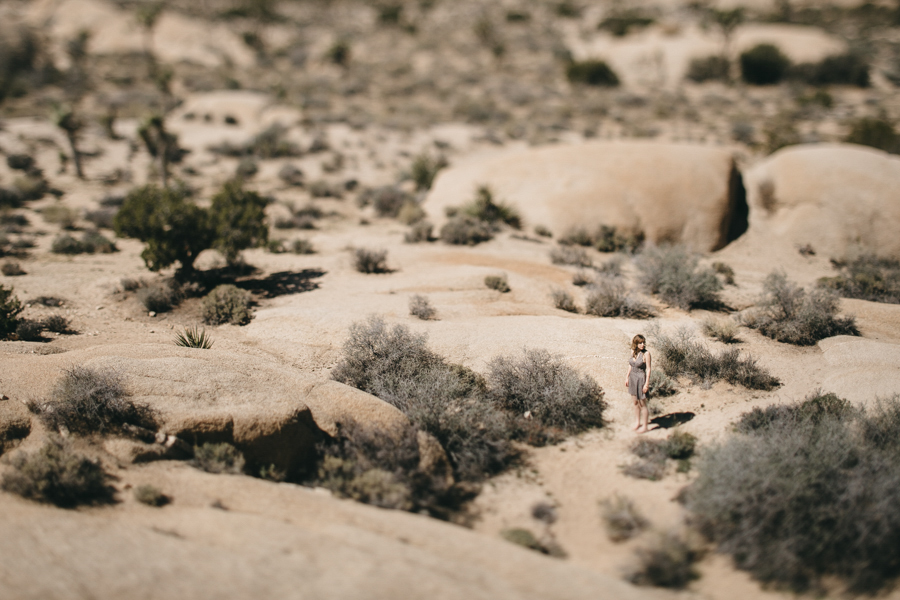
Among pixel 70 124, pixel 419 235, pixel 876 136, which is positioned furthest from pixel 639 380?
pixel 70 124

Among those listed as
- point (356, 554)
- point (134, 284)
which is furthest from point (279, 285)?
point (356, 554)

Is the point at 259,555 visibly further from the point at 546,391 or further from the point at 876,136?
the point at 876,136

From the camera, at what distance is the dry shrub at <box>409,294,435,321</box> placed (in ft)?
37.5

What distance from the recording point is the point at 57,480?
19.5 ft

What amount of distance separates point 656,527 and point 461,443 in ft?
10.4

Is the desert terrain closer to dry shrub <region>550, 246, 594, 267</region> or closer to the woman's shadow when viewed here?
the woman's shadow

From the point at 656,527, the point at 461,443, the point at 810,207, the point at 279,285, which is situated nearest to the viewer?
the point at 656,527

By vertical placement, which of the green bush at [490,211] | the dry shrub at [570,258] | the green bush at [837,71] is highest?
the green bush at [837,71]

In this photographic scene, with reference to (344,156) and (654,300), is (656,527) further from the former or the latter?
(344,156)

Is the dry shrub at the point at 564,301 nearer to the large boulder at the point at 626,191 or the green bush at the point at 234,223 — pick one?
the large boulder at the point at 626,191

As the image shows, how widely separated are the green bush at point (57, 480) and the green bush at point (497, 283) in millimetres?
9400

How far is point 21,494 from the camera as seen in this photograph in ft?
19.3

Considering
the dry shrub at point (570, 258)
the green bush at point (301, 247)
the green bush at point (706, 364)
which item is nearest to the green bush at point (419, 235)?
the green bush at point (301, 247)

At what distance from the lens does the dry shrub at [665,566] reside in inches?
221
